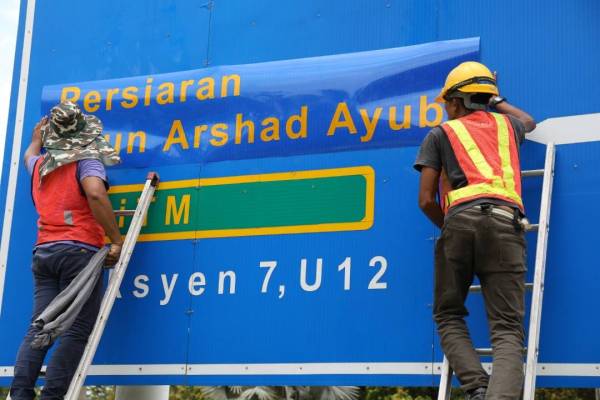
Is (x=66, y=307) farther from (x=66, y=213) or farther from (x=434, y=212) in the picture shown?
(x=434, y=212)

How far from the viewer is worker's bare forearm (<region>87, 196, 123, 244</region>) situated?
5.67 m

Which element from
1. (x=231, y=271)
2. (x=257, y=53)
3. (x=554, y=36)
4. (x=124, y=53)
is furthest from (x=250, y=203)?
(x=554, y=36)

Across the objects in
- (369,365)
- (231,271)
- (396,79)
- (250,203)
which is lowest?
(369,365)

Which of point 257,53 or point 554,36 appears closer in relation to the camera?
point 554,36

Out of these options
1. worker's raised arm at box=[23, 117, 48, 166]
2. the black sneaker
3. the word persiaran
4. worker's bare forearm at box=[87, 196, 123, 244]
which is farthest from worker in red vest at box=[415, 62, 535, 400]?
worker's raised arm at box=[23, 117, 48, 166]

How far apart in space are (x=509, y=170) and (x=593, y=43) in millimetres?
1042

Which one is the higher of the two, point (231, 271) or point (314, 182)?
point (314, 182)

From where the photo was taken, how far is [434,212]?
4.77m

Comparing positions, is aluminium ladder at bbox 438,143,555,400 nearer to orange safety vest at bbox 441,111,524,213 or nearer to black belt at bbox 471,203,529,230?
black belt at bbox 471,203,529,230

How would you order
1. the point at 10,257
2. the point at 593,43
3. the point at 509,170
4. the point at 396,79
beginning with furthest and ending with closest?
the point at 10,257 < the point at 396,79 < the point at 593,43 < the point at 509,170

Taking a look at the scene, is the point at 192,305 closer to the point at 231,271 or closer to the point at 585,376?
the point at 231,271

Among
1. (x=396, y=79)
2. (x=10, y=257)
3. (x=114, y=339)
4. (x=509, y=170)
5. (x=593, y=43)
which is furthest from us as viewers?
(x=10, y=257)

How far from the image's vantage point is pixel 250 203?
589cm

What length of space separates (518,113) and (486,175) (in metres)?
0.63
